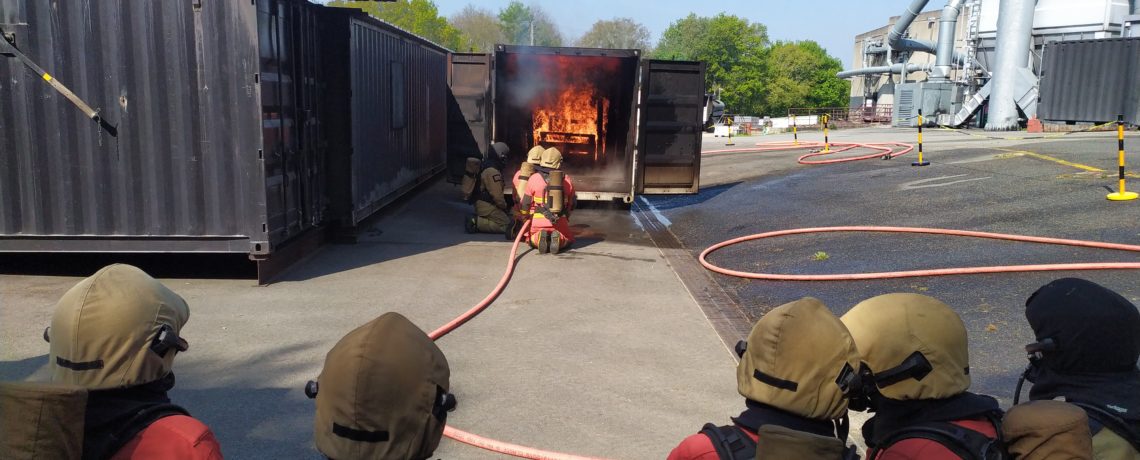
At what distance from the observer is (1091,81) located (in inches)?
957

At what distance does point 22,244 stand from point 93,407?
21.8 ft

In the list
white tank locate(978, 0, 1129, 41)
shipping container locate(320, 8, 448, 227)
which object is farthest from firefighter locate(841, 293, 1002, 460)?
white tank locate(978, 0, 1129, 41)

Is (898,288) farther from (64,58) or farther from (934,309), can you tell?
(64,58)

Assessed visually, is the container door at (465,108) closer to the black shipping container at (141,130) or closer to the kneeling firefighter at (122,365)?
the black shipping container at (141,130)

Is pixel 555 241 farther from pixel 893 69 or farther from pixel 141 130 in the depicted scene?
pixel 893 69

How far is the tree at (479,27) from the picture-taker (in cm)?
7988

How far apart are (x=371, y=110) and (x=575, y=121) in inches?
181

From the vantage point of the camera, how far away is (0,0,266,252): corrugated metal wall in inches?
295

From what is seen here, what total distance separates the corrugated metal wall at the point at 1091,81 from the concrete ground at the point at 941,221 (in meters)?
5.29

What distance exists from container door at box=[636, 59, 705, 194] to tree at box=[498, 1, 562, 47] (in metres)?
53.7

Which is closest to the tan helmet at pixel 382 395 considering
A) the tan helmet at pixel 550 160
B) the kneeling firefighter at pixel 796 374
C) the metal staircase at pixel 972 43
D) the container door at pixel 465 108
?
the kneeling firefighter at pixel 796 374

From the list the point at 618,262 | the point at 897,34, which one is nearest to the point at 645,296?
the point at 618,262

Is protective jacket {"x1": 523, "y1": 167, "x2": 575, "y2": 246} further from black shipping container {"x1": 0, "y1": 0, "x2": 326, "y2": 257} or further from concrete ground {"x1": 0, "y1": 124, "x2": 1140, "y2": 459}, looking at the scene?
black shipping container {"x1": 0, "y1": 0, "x2": 326, "y2": 257}

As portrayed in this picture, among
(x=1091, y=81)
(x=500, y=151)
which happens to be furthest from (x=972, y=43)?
(x=500, y=151)
